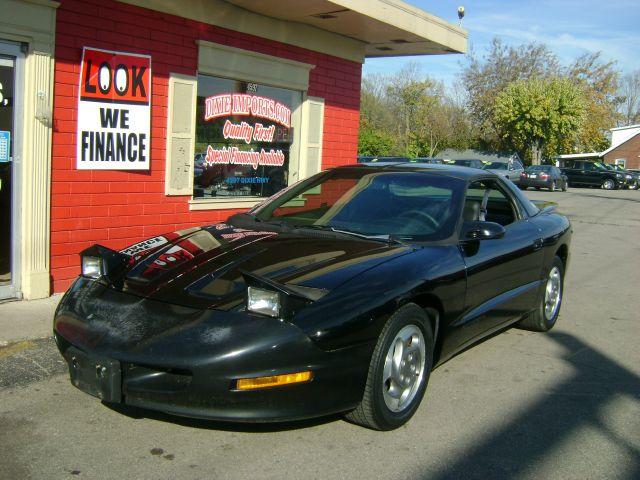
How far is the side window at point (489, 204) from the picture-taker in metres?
4.95

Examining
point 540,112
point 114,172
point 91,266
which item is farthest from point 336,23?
point 540,112

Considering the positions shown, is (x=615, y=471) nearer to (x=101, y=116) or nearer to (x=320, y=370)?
(x=320, y=370)

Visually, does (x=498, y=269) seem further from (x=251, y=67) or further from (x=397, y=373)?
(x=251, y=67)

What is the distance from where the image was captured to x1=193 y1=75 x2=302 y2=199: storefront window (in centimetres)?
839

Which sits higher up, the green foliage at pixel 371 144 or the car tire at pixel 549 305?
the green foliage at pixel 371 144

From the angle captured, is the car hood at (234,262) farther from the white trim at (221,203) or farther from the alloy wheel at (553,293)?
the white trim at (221,203)

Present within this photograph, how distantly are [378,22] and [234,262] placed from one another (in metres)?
6.12

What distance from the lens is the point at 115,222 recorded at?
291 inches

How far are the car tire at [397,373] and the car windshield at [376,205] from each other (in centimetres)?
72

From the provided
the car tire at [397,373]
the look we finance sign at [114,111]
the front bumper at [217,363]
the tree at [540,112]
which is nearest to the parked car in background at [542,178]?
the tree at [540,112]

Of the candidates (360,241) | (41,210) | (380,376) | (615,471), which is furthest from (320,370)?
(41,210)

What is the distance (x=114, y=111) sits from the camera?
716 cm

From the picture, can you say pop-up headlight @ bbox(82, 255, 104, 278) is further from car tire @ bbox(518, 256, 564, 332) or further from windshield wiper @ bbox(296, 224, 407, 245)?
car tire @ bbox(518, 256, 564, 332)

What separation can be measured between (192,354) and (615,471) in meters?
2.24
